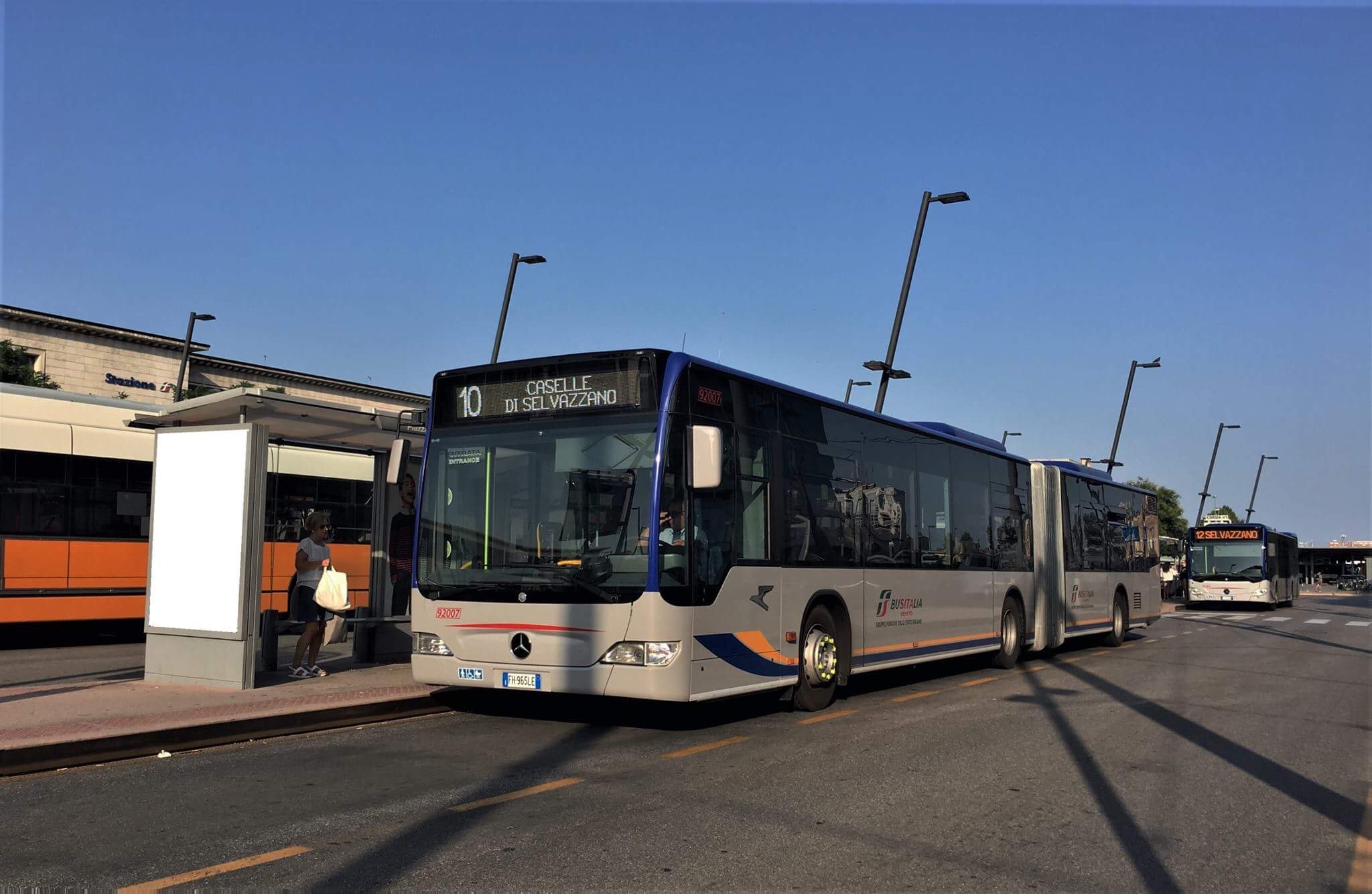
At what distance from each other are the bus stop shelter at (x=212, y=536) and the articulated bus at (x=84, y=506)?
13.9 feet

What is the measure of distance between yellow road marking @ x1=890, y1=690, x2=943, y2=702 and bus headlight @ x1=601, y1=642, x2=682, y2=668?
450cm

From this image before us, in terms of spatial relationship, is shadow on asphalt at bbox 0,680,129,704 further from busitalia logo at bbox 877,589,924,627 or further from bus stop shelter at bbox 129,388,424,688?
busitalia logo at bbox 877,589,924,627

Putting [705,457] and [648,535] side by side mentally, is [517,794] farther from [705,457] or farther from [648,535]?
[705,457]

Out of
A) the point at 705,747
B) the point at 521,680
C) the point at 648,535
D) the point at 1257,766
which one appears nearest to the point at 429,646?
the point at 521,680

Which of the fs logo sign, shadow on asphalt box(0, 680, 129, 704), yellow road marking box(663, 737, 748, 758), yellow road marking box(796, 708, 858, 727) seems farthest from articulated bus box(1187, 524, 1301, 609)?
shadow on asphalt box(0, 680, 129, 704)

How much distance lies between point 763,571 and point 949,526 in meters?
5.39

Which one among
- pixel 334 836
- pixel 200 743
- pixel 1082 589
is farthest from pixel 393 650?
pixel 1082 589

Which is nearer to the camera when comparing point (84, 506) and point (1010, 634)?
point (1010, 634)

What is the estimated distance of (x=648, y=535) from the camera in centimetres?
938

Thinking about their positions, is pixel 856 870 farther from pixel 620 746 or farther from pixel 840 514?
pixel 840 514

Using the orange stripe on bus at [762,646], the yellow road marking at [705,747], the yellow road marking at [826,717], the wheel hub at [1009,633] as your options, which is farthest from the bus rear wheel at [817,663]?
the wheel hub at [1009,633]

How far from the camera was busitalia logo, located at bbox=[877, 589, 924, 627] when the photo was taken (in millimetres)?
12938

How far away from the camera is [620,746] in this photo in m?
9.37

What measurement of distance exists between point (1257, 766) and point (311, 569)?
9.66 metres
